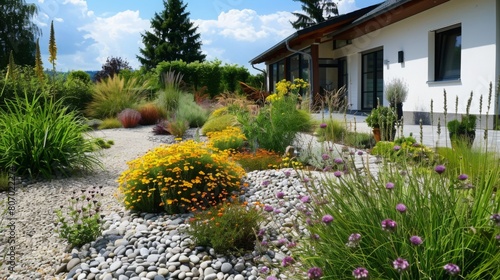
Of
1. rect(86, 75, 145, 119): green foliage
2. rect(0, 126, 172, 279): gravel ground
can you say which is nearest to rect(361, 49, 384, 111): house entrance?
rect(86, 75, 145, 119): green foliage

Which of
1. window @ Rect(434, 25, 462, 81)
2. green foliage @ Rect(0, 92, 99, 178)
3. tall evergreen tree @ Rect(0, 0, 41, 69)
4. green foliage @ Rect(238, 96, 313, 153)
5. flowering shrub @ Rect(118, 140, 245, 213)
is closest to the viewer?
flowering shrub @ Rect(118, 140, 245, 213)

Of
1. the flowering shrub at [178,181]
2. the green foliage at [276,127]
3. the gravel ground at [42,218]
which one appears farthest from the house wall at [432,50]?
the gravel ground at [42,218]

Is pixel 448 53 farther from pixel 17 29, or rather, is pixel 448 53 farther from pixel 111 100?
pixel 17 29

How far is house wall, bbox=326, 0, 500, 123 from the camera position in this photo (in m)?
8.05

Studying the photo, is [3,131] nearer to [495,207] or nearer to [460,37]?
[495,207]

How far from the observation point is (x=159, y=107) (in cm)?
1261

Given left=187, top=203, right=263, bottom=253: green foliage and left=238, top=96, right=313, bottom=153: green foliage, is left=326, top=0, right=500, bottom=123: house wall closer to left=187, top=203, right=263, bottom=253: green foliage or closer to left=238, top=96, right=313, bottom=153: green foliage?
left=238, top=96, right=313, bottom=153: green foliage

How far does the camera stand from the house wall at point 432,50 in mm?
8055

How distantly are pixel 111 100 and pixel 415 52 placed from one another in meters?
8.49

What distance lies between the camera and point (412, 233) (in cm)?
170

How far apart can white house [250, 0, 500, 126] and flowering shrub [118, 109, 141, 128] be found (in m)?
5.09

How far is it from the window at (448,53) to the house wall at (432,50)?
0.17m

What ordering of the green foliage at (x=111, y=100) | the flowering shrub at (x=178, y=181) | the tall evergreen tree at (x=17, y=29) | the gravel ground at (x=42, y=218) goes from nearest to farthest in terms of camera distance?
the gravel ground at (x=42, y=218) < the flowering shrub at (x=178, y=181) < the green foliage at (x=111, y=100) < the tall evergreen tree at (x=17, y=29)

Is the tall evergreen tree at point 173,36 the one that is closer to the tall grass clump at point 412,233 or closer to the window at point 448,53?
the window at point 448,53
